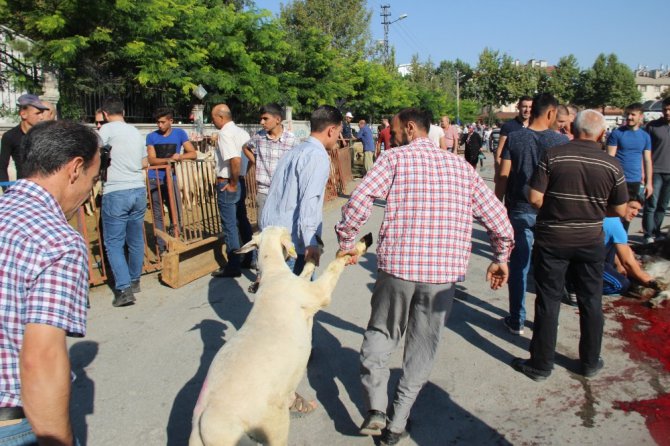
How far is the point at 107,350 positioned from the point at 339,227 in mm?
2753

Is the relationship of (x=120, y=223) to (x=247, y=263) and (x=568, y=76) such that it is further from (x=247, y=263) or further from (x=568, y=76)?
(x=568, y=76)

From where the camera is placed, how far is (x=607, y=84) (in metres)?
59.7

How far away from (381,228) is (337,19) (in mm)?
→ 40398

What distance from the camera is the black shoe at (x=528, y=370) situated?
4.03 meters

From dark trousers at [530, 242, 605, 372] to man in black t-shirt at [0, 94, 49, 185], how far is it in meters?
5.21

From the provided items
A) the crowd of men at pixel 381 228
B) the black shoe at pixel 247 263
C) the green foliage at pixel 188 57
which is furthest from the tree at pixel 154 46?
the black shoe at pixel 247 263

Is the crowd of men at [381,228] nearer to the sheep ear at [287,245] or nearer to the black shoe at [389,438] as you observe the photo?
the black shoe at [389,438]

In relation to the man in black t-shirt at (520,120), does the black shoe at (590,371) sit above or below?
below

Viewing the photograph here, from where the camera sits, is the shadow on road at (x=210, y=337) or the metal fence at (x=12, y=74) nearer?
the shadow on road at (x=210, y=337)

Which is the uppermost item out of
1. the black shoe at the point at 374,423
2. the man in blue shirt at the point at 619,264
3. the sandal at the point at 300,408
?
the man in blue shirt at the point at 619,264

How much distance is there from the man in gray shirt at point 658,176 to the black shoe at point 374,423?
6.76 m

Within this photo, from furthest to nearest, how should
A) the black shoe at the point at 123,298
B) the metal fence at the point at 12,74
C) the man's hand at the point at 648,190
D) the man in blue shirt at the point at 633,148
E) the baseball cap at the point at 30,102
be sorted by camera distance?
the metal fence at the point at 12,74 < the man's hand at the point at 648,190 < the man in blue shirt at the point at 633,148 < the black shoe at the point at 123,298 < the baseball cap at the point at 30,102

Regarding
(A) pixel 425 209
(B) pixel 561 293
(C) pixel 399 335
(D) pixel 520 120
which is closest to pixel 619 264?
(D) pixel 520 120

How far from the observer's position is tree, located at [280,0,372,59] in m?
39.6
